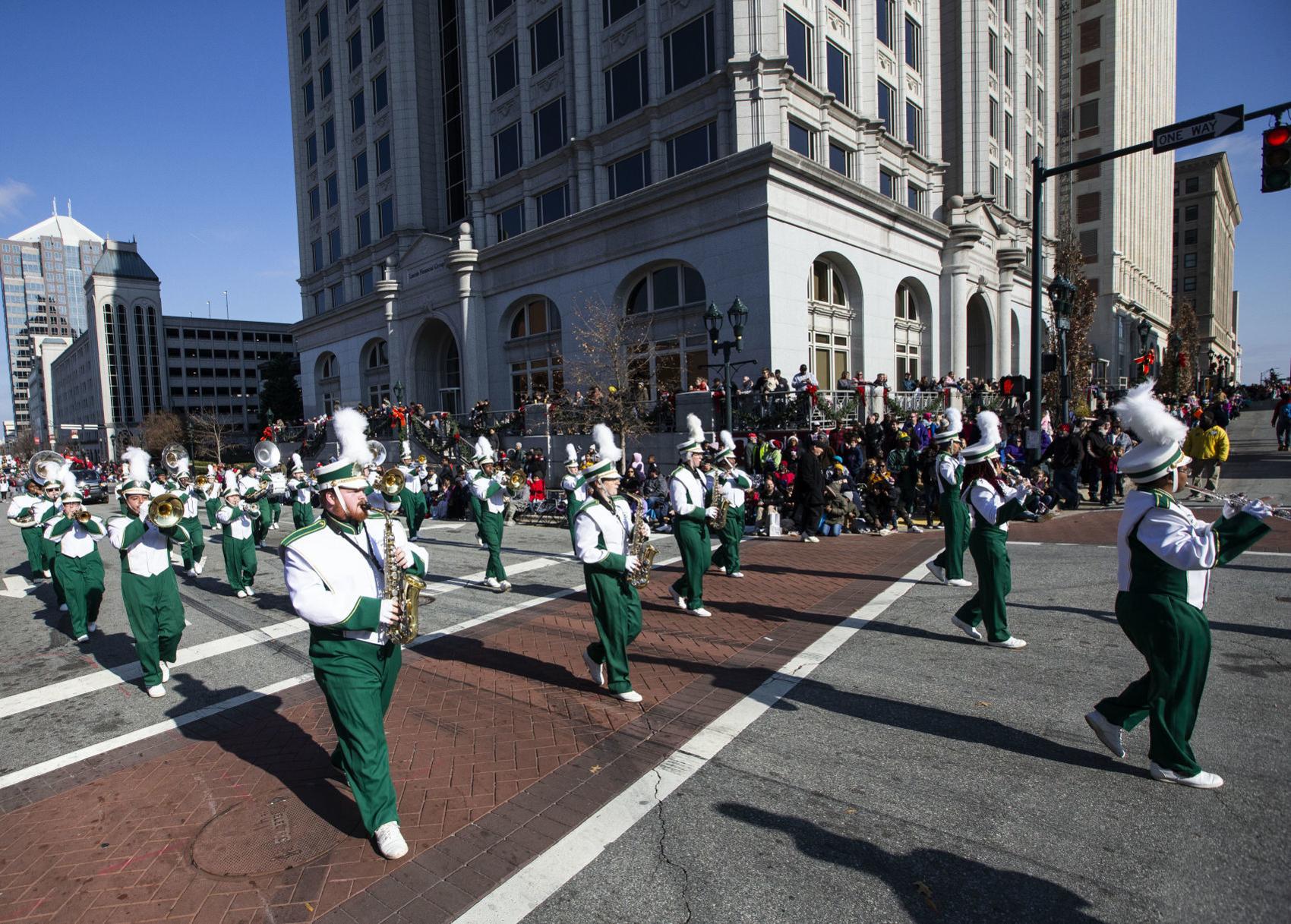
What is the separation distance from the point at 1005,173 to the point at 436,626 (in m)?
38.6

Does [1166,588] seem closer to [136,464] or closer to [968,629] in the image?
[968,629]

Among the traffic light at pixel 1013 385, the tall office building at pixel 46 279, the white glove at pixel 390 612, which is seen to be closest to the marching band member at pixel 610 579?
the white glove at pixel 390 612

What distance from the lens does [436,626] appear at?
8.44m

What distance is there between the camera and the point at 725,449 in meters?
11.5

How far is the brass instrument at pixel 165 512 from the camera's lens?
650cm

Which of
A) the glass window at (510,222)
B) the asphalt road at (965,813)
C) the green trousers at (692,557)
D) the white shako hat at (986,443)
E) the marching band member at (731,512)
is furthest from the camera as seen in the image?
the glass window at (510,222)

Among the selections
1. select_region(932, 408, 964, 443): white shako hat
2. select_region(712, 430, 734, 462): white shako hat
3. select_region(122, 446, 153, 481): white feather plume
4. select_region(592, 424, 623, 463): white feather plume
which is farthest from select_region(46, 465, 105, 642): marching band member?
select_region(932, 408, 964, 443): white shako hat

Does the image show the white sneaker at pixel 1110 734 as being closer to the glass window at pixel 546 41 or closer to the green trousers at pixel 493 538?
the green trousers at pixel 493 538

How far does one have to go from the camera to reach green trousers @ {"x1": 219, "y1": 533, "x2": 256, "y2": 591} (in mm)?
10422

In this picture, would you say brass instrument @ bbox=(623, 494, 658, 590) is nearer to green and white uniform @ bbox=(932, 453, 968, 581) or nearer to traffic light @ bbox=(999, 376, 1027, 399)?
green and white uniform @ bbox=(932, 453, 968, 581)

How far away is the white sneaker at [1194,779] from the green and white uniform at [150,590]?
801cm

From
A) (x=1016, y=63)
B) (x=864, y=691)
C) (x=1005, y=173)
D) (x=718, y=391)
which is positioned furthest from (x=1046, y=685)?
(x=1016, y=63)

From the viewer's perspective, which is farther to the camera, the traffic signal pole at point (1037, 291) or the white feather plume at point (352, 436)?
the traffic signal pole at point (1037, 291)

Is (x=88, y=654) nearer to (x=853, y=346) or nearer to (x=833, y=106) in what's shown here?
(x=853, y=346)
